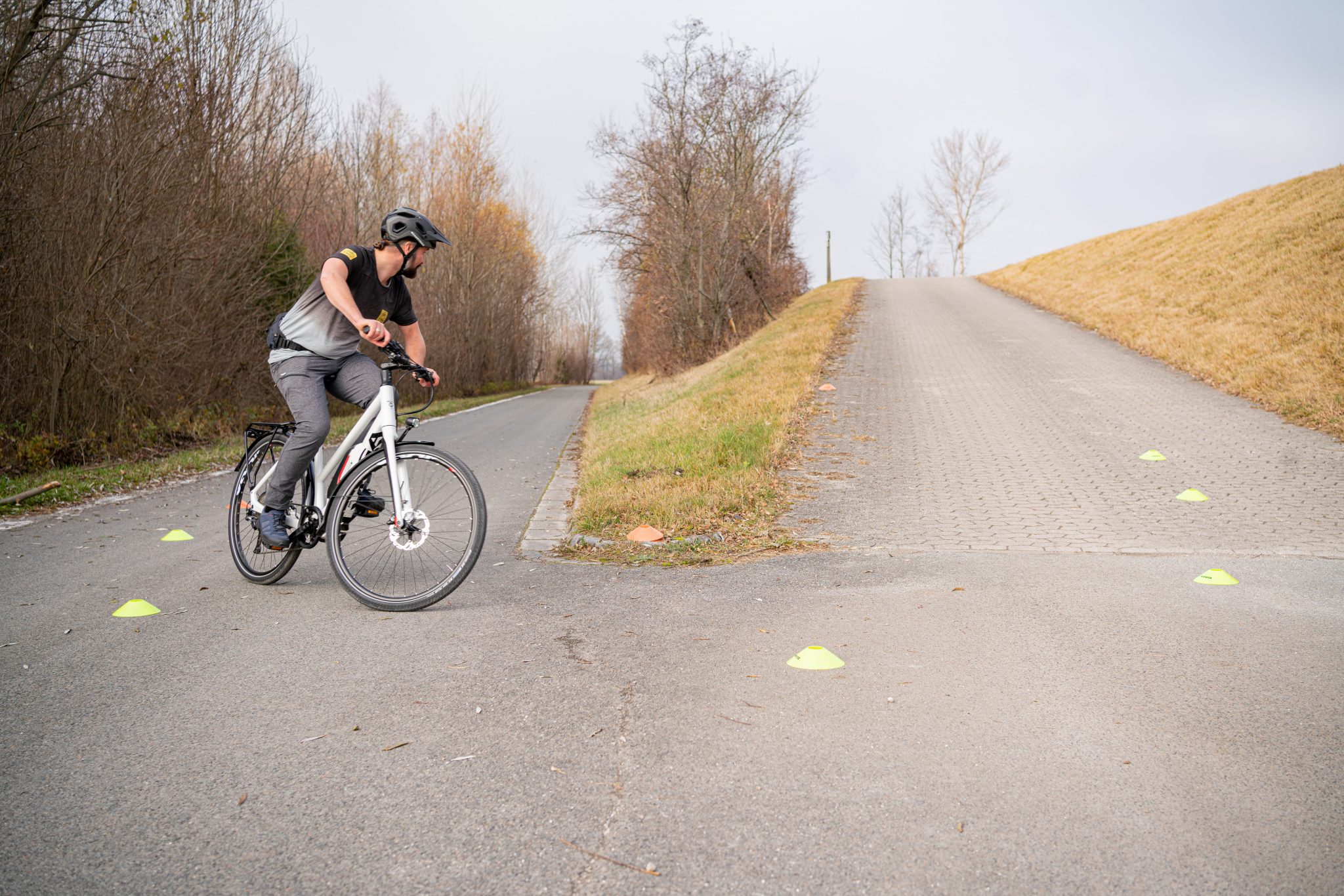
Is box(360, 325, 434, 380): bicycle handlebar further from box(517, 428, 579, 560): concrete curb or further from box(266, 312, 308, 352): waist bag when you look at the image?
box(517, 428, 579, 560): concrete curb

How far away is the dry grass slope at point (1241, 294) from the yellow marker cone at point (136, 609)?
11876 millimetres

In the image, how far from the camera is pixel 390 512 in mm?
4988

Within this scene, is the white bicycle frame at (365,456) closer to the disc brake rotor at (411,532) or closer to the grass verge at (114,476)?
the disc brake rotor at (411,532)

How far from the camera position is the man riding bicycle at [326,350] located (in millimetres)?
4988

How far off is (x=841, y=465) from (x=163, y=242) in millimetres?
9683

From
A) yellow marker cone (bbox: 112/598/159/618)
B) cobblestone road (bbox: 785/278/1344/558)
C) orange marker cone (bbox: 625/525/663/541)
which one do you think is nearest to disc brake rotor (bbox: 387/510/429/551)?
yellow marker cone (bbox: 112/598/159/618)

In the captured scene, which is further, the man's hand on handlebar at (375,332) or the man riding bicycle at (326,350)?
the man riding bicycle at (326,350)

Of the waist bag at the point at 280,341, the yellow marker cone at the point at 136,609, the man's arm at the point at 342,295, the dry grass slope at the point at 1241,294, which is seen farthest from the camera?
the dry grass slope at the point at 1241,294

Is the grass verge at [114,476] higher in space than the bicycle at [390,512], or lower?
lower

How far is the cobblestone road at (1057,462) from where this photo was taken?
6934mm

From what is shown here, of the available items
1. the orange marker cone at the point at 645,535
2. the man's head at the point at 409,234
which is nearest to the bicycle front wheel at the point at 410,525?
the man's head at the point at 409,234

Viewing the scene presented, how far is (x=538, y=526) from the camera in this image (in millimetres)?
7395

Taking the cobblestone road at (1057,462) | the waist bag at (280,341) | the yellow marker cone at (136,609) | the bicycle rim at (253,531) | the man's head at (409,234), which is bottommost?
the cobblestone road at (1057,462)

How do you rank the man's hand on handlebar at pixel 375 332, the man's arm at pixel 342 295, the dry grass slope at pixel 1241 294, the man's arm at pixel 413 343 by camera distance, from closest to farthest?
the man's hand on handlebar at pixel 375 332, the man's arm at pixel 342 295, the man's arm at pixel 413 343, the dry grass slope at pixel 1241 294
